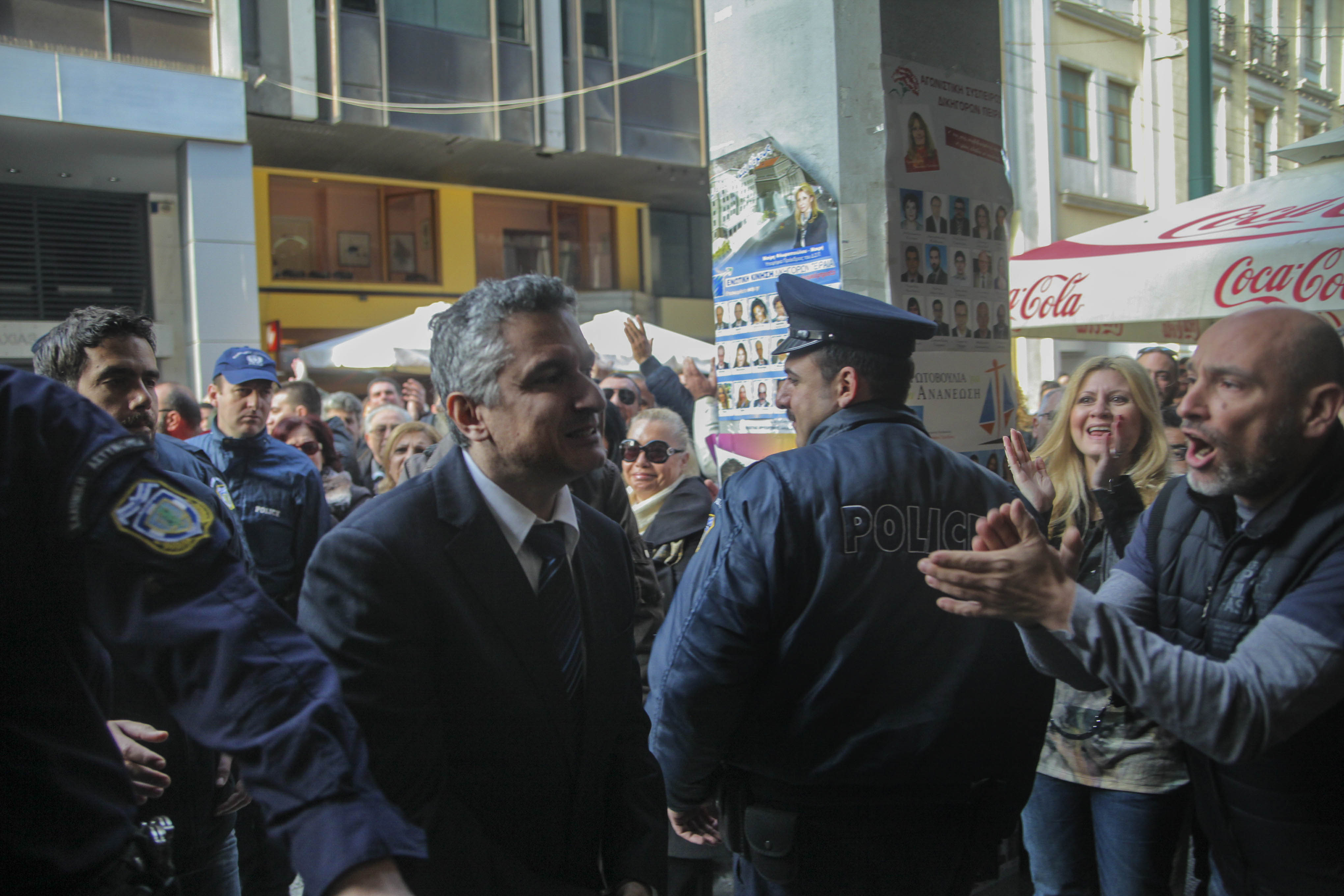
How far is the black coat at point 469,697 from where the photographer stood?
1.71 metres

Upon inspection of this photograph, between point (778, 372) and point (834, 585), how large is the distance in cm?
142

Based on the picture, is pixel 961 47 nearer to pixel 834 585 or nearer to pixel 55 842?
pixel 834 585

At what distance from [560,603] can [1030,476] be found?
178cm

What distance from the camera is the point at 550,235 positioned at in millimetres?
20875

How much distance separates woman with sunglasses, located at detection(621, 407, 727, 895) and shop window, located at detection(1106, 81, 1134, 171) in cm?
2164

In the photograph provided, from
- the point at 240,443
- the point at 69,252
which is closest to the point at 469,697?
the point at 240,443

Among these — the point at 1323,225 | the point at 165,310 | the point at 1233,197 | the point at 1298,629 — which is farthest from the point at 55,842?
the point at 165,310

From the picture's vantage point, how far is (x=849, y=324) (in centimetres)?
259

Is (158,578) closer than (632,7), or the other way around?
(158,578)

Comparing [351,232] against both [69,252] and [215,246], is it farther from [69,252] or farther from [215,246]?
[215,246]

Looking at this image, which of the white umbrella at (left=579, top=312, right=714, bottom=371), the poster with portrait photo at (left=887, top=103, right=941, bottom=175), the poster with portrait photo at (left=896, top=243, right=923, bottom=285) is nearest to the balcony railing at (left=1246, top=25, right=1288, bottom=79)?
the white umbrella at (left=579, top=312, right=714, bottom=371)

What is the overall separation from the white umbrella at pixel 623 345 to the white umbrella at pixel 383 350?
1948 millimetres

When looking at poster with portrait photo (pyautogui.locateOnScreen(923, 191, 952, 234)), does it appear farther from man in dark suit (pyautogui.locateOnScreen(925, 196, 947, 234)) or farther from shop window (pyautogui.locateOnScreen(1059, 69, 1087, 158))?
shop window (pyautogui.locateOnScreen(1059, 69, 1087, 158))

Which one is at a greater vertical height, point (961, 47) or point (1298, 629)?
point (961, 47)
